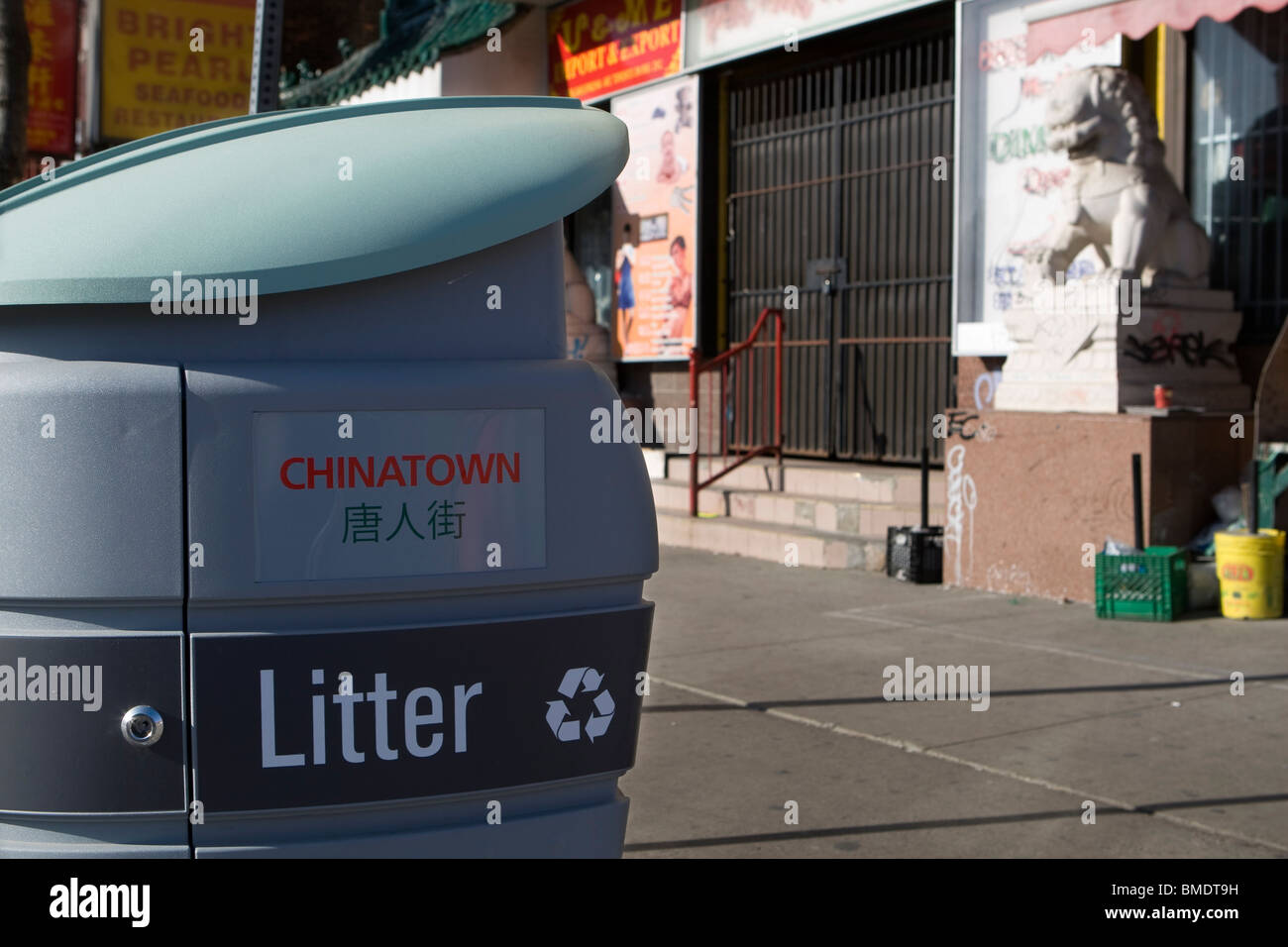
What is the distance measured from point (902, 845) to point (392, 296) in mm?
2661

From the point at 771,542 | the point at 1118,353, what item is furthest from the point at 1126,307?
the point at 771,542

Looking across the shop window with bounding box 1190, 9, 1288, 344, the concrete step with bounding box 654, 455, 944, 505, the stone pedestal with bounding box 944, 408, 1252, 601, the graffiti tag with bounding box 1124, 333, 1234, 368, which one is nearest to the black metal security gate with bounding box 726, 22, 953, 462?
the concrete step with bounding box 654, 455, 944, 505

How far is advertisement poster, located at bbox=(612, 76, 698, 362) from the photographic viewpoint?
46.1 feet

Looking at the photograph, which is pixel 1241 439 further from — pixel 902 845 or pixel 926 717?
pixel 902 845

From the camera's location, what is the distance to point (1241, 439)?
838cm

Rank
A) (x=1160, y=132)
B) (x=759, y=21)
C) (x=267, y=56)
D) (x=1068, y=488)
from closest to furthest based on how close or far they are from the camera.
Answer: (x=267, y=56)
(x=1068, y=488)
(x=1160, y=132)
(x=759, y=21)

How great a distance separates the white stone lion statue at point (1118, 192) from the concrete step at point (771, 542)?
7.36 feet

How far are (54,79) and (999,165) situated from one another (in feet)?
21.2

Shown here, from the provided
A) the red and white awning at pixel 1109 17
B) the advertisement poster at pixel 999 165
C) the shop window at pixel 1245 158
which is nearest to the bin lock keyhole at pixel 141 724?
the red and white awning at pixel 1109 17

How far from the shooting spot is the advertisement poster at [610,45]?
1424 centimetres

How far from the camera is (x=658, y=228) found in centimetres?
1459

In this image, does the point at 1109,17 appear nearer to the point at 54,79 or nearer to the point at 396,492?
the point at 54,79

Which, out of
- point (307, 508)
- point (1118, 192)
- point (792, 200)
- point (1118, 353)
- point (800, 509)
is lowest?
point (800, 509)

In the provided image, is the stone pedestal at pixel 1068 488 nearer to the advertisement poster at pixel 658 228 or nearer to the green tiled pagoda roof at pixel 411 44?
the advertisement poster at pixel 658 228
